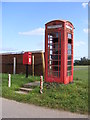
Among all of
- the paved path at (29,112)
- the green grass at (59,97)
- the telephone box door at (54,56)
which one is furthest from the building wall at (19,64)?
the paved path at (29,112)

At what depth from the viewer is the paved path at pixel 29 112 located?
5900mm

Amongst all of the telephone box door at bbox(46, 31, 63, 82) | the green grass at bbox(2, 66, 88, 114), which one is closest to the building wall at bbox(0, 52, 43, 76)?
the telephone box door at bbox(46, 31, 63, 82)

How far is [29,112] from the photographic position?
20.6 ft

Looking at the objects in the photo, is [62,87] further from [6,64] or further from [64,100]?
[6,64]

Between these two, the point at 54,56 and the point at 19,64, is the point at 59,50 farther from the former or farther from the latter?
the point at 19,64

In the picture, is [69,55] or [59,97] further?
[69,55]

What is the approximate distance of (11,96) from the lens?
28.0 feet

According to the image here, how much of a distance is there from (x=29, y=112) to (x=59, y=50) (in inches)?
180

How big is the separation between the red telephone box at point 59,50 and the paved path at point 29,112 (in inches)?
128

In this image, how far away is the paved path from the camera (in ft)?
19.4

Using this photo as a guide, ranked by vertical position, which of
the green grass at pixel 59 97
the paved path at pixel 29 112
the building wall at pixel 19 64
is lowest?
the paved path at pixel 29 112

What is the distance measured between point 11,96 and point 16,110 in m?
2.05

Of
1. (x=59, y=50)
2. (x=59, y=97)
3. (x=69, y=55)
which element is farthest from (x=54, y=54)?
(x=59, y=97)

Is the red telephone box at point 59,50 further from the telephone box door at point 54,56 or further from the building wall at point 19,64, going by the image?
the building wall at point 19,64
